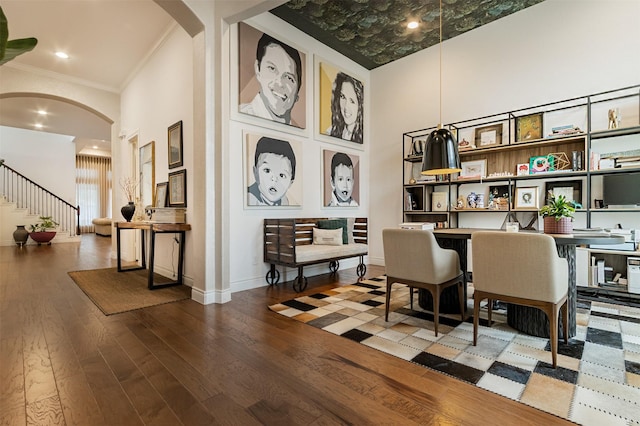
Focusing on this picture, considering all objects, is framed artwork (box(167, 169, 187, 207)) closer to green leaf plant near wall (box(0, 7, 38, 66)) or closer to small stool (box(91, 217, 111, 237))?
green leaf plant near wall (box(0, 7, 38, 66))

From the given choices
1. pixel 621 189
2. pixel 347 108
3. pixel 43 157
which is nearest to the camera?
pixel 621 189

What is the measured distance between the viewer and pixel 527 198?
4047 mm

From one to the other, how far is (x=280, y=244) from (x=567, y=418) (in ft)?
9.82

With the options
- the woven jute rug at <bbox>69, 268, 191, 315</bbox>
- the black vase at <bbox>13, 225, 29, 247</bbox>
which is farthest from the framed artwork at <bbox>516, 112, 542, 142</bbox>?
the black vase at <bbox>13, 225, 29, 247</bbox>

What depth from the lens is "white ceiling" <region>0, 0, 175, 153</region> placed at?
382 centimetres

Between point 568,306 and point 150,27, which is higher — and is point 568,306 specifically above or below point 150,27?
below

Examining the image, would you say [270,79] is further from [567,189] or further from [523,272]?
[567,189]

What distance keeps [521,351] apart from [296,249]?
98.2 inches

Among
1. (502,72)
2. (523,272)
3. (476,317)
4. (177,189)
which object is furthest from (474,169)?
(177,189)

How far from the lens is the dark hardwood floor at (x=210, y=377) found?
4.74 ft

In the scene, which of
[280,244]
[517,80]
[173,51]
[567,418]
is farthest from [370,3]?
[567,418]

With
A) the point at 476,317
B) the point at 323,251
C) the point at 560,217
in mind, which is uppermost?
the point at 560,217

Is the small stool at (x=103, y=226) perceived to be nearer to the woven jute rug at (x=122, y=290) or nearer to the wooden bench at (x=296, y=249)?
the woven jute rug at (x=122, y=290)

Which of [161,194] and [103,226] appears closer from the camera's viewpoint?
[161,194]
